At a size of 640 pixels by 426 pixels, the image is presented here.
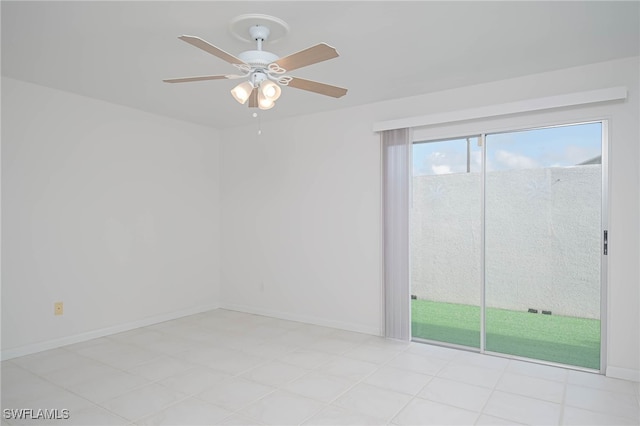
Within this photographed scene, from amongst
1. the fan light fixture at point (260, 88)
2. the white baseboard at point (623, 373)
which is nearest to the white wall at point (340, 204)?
the white baseboard at point (623, 373)

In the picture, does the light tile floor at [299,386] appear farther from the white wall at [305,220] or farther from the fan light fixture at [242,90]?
the fan light fixture at [242,90]

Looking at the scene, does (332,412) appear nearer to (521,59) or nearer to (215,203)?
(521,59)

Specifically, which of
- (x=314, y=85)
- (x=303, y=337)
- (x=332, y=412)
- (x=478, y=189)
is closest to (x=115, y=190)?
(x=303, y=337)

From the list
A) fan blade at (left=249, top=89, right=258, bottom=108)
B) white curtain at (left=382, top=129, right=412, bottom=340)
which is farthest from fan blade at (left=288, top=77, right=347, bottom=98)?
white curtain at (left=382, top=129, right=412, bottom=340)

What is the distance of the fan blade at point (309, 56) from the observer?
1981 millimetres

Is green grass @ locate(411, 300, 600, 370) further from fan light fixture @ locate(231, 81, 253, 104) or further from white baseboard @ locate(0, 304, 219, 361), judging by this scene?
white baseboard @ locate(0, 304, 219, 361)

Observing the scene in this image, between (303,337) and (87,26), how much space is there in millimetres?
3222

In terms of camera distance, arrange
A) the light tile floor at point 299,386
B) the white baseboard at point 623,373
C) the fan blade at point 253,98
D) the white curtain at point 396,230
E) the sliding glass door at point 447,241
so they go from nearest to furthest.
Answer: the light tile floor at point 299,386, the fan blade at point 253,98, the white baseboard at point 623,373, the sliding glass door at point 447,241, the white curtain at point 396,230

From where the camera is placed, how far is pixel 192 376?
3.04 metres

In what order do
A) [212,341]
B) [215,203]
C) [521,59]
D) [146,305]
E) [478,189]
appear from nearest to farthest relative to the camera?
[521,59] → [478,189] → [212,341] → [146,305] → [215,203]

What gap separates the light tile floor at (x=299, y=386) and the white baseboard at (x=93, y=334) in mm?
102

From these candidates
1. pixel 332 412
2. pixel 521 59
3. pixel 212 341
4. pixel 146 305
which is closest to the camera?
pixel 332 412

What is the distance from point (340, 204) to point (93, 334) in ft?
9.56

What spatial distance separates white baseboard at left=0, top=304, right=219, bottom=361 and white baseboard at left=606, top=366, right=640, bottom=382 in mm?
4368
